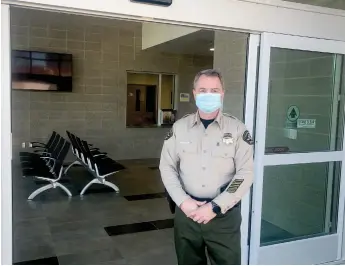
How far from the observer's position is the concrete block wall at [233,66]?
3.83 m

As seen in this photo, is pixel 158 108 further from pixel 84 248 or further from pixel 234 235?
pixel 234 235

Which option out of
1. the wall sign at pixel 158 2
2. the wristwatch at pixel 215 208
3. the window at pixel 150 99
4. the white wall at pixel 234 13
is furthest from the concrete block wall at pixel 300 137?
the window at pixel 150 99

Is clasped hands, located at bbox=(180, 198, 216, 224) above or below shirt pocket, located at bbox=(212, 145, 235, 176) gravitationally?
below

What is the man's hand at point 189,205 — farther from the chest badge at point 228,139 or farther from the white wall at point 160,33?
the white wall at point 160,33

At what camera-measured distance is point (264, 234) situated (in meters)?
2.96

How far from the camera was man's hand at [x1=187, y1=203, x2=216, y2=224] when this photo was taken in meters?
1.82

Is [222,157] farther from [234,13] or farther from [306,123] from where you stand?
[306,123]

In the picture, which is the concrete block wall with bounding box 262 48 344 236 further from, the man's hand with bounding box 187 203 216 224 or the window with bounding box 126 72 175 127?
the window with bounding box 126 72 175 127

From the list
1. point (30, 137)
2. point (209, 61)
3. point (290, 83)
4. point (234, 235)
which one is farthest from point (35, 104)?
point (234, 235)

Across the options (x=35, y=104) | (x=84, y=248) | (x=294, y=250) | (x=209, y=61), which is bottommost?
(x=84, y=248)

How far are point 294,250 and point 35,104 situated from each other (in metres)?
6.16

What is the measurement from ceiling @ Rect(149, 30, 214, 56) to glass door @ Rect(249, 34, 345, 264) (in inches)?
108

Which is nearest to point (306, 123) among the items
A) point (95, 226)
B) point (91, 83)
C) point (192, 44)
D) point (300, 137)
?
point (300, 137)

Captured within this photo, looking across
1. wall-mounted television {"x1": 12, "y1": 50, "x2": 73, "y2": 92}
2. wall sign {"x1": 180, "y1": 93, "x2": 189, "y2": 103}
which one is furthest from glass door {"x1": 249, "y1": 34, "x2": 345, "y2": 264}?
wall sign {"x1": 180, "y1": 93, "x2": 189, "y2": 103}
